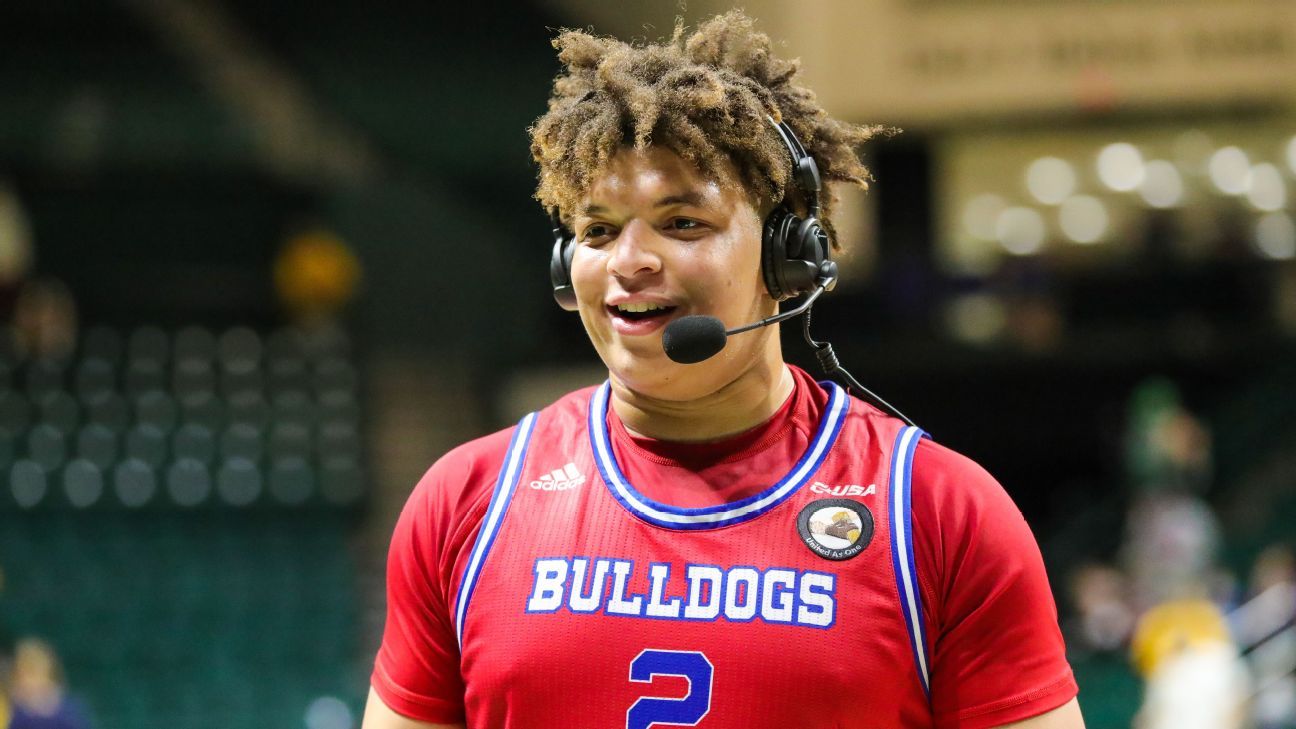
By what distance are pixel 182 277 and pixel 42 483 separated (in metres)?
3.20

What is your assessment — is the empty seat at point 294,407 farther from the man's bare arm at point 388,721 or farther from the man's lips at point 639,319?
the man's lips at point 639,319

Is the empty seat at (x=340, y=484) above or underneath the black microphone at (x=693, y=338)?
above

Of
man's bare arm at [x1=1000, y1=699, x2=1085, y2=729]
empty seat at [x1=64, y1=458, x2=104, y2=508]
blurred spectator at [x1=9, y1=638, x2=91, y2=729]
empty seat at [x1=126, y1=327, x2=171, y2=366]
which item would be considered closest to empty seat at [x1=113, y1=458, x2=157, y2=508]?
empty seat at [x1=64, y1=458, x2=104, y2=508]

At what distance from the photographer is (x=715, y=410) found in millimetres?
2162

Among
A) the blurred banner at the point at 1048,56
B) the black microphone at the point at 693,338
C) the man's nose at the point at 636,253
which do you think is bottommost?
the black microphone at the point at 693,338

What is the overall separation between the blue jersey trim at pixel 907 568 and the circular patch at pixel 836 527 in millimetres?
34

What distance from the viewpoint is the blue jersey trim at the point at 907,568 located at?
6.48 ft

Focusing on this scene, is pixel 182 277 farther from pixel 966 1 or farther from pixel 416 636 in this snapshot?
pixel 416 636

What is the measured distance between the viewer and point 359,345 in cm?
1380

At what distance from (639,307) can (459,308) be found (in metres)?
13.5

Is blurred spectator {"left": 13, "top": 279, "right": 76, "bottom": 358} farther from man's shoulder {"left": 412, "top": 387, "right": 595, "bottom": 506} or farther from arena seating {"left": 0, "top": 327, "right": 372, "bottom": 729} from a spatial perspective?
man's shoulder {"left": 412, "top": 387, "right": 595, "bottom": 506}

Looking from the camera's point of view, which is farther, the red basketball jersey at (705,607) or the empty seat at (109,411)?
the empty seat at (109,411)

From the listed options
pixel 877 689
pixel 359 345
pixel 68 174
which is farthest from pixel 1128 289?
pixel 877 689

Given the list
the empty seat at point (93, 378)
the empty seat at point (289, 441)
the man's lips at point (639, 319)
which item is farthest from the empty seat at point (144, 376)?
the man's lips at point (639, 319)
